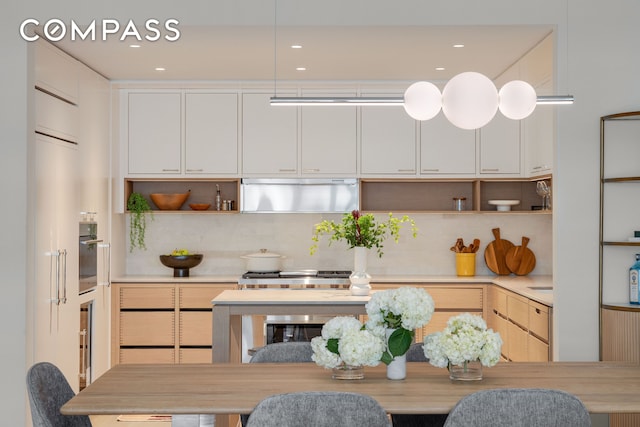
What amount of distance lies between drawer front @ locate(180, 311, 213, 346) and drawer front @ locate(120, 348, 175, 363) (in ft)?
0.47

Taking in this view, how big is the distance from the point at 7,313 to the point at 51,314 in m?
0.45

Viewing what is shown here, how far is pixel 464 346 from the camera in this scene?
256 centimetres

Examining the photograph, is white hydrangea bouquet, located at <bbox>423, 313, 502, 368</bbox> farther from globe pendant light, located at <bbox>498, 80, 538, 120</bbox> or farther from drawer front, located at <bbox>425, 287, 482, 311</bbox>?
drawer front, located at <bbox>425, 287, 482, 311</bbox>

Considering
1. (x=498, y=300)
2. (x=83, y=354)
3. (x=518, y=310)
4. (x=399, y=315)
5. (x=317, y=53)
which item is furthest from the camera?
(x=498, y=300)

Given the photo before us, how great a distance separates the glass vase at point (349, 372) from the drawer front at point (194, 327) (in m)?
3.60

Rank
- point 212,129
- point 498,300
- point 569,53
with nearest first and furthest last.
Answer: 1. point 569,53
2. point 498,300
3. point 212,129

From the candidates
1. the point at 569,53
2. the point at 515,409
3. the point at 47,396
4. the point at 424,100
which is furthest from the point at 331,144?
the point at 515,409

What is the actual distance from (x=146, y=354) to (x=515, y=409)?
4.49m

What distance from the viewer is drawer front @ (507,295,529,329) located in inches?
201

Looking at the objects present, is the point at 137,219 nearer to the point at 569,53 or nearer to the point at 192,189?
the point at 192,189

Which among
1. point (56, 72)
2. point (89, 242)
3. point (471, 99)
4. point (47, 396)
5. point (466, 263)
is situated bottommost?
point (47, 396)

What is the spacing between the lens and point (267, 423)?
6.89 feet

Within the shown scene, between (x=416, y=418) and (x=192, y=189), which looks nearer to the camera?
(x=416, y=418)

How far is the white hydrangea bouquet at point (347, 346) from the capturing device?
2.55m
